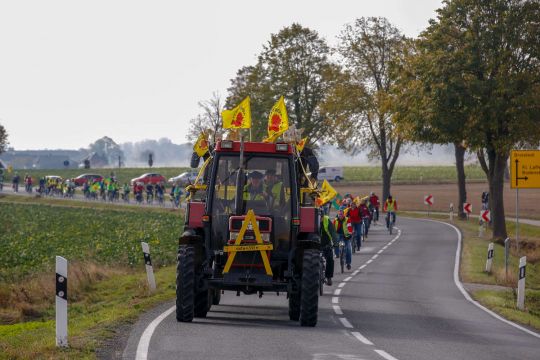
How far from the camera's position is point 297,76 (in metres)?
67.5

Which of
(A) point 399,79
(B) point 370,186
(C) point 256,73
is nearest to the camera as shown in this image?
(A) point 399,79

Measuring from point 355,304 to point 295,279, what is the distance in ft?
14.4

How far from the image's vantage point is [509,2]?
39125 millimetres

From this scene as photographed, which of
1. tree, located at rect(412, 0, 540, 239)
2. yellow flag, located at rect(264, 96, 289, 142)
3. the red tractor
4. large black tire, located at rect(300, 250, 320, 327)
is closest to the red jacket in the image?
tree, located at rect(412, 0, 540, 239)

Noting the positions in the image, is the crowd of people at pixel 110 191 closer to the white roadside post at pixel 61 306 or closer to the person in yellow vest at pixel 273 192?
the person in yellow vest at pixel 273 192

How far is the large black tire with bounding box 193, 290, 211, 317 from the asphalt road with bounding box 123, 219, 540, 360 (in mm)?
173

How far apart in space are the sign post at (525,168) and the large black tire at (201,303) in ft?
Result: 50.9

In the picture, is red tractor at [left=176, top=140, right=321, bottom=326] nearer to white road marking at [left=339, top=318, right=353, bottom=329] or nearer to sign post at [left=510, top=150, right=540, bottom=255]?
white road marking at [left=339, top=318, right=353, bottom=329]

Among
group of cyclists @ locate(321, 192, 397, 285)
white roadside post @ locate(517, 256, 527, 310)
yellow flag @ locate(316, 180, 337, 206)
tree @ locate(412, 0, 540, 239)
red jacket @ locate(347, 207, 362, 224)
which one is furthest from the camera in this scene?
tree @ locate(412, 0, 540, 239)

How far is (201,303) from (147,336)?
2.04 metres

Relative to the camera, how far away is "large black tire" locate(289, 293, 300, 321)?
15.7m

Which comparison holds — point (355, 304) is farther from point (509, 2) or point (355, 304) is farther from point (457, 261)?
point (509, 2)

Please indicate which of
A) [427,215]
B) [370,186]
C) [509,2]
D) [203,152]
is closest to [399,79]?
[509,2]

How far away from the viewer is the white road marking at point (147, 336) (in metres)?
12.0
